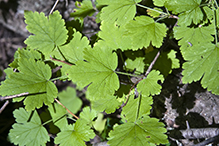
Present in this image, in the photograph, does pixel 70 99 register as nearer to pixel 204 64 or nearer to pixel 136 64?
pixel 136 64

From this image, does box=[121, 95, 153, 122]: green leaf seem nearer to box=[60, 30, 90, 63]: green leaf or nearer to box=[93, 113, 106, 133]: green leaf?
box=[60, 30, 90, 63]: green leaf

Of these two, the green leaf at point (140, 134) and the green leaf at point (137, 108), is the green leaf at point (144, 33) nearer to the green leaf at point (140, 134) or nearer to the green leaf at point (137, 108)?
the green leaf at point (137, 108)

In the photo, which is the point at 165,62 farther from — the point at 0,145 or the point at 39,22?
the point at 0,145

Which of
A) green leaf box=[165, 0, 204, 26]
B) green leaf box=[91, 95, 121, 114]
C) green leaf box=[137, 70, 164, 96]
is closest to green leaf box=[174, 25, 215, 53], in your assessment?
green leaf box=[165, 0, 204, 26]

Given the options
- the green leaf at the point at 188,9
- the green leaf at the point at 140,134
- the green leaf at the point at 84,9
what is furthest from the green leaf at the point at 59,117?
the green leaf at the point at 188,9

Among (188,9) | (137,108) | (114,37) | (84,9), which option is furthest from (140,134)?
(84,9)
